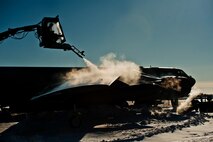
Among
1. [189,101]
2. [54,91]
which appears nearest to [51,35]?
[54,91]

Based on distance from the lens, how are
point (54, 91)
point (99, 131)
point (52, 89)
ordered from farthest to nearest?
1. point (52, 89)
2. point (54, 91)
3. point (99, 131)

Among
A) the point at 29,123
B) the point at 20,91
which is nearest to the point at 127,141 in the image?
the point at 29,123

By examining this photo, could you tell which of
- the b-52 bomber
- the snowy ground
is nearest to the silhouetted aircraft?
the b-52 bomber

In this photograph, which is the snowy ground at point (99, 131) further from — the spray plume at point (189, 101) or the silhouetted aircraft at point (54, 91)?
the spray plume at point (189, 101)

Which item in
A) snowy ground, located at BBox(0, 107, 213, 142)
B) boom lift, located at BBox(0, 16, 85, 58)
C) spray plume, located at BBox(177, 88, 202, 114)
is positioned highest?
boom lift, located at BBox(0, 16, 85, 58)

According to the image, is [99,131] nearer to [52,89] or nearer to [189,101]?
[52,89]

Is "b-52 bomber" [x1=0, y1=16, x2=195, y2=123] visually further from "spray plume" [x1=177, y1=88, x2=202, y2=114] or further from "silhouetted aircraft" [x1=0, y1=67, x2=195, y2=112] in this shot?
"spray plume" [x1=177, y1=88, x2=202, y2=114]

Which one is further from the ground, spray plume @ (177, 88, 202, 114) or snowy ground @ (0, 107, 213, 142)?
spray plume @ (177, 88, 202, 114)

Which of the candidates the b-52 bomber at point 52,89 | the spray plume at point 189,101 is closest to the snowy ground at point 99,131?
the b-52 bomber at point 52,89

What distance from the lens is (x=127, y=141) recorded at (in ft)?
37.0

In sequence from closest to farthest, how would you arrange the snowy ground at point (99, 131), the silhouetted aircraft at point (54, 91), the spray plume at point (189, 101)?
the snowy ground at point (99, 131) → the silhouetted aircraft at point (54, 91) → the spray plume at point (189, 101)

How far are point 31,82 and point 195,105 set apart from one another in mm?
13253

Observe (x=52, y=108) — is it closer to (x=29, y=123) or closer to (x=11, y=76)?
(x=29, y=123)

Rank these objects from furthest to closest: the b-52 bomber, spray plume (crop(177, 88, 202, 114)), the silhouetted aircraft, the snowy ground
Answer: spray plume (crop(177, 88, 202, 114)) → the silhouetted aircraft → the b-52 bomber → the snowy ground
